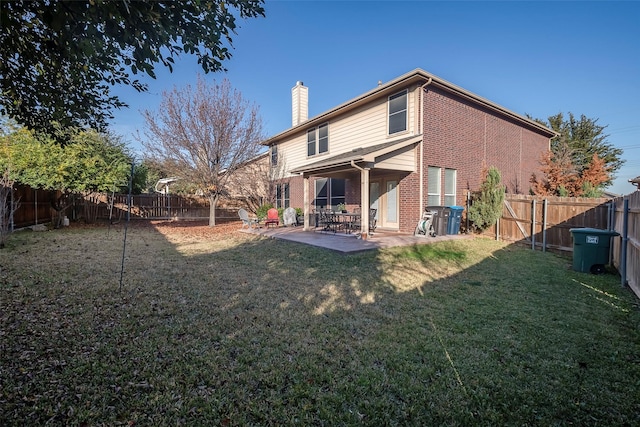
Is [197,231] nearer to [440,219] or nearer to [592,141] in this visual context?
[440,219]

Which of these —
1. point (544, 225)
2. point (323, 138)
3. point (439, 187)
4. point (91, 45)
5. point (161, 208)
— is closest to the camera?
point (91, 45)

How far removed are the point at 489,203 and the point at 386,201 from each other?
12.5 ft

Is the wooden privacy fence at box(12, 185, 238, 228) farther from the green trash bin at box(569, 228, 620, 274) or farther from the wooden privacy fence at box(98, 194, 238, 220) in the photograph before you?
the green trash bin at box(569, 228, 620, 274)

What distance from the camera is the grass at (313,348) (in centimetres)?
224

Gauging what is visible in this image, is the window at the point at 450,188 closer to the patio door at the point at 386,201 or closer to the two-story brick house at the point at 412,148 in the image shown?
the two-story brick house at the point at 412,148

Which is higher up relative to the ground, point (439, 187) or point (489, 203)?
point (439, 187)

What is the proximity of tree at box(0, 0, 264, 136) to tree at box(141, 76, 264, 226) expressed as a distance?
35.7ft

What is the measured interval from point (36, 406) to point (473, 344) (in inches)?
155

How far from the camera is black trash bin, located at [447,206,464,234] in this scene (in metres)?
10.9

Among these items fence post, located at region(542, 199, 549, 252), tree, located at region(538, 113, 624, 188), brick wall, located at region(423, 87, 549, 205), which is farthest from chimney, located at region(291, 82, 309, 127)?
tree, located at region(538, 113, 624, 188)

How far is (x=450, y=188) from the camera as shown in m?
12.1

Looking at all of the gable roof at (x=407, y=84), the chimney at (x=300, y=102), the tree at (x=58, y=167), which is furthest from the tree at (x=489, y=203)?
the tree at (x=58, y=167)

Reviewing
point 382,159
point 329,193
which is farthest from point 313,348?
point 329,193

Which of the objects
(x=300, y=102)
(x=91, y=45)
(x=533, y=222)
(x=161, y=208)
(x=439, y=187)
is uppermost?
(x=300, y=102)
